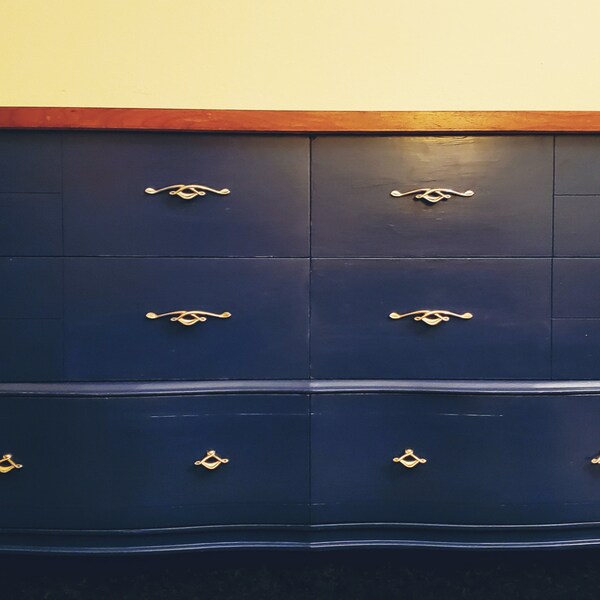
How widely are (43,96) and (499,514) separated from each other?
4.86 feet

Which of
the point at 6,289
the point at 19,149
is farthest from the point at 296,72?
the point at 6,289

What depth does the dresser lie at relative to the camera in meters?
1.04

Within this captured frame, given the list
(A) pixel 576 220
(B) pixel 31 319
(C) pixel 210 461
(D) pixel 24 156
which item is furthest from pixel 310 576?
(D) pixel 24 156

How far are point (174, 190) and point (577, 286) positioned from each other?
2.66 feet

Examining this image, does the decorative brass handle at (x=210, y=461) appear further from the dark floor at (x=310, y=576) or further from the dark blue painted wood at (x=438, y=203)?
the dark blue painted wood at (x=438, y=203)

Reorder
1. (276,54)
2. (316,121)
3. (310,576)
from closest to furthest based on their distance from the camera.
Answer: (316,121) → (310,576) → (276,54)

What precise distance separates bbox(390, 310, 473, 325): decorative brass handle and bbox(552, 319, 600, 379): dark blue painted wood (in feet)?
0.60

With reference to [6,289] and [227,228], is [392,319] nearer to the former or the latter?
[227,228]

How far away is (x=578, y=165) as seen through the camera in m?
1.04

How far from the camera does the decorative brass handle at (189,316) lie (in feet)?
3.43

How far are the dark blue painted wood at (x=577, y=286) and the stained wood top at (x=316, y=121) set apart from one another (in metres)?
0.26

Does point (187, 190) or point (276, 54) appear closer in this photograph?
point (187, 190)

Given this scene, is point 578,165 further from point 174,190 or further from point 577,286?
point 174,190

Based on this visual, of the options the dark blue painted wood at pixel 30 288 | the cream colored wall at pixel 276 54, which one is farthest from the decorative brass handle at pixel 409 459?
the cream colored wall at pixel 276 54
